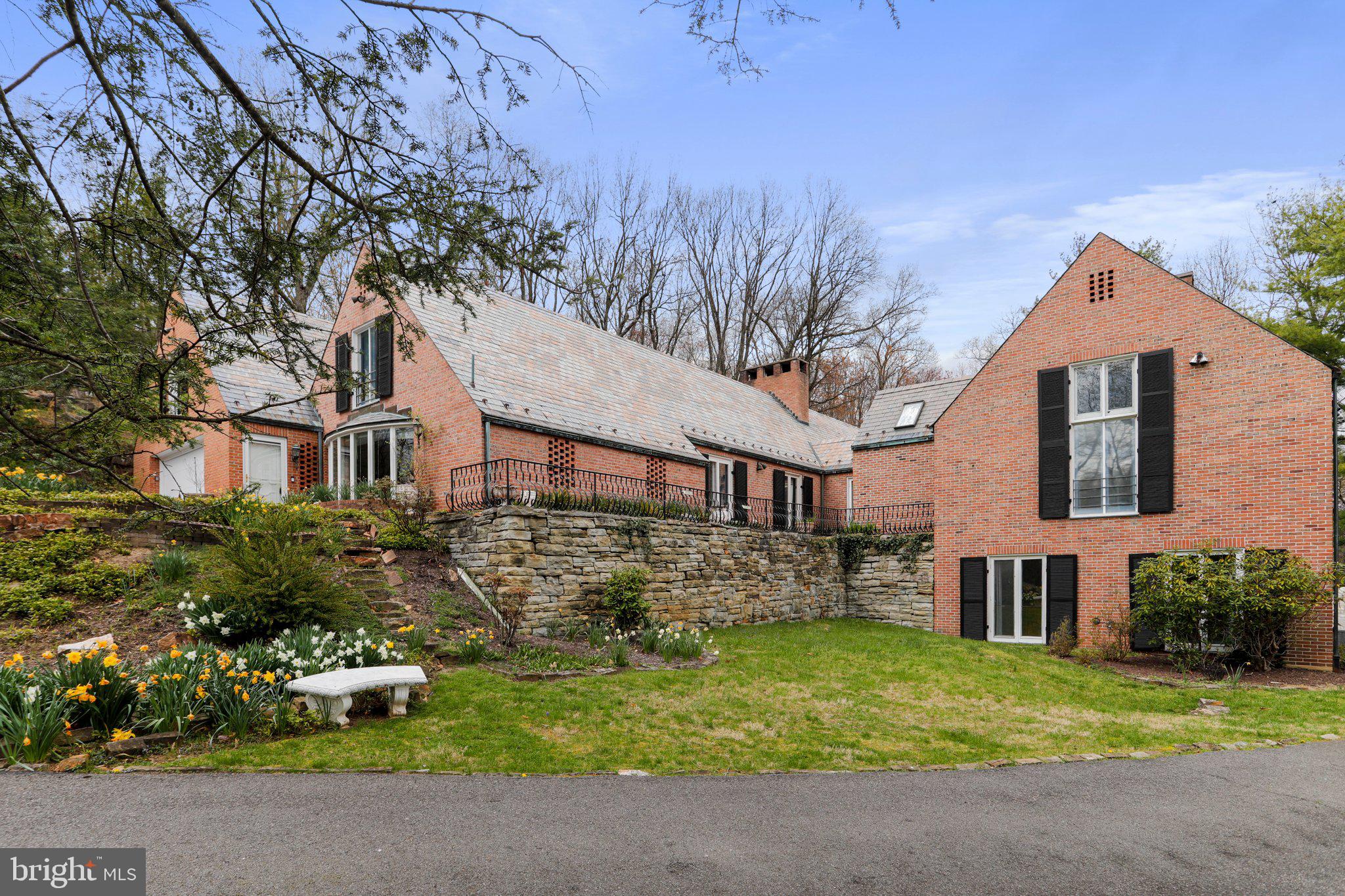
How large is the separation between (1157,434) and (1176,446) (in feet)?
1.35

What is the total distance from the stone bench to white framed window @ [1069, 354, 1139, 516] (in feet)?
45.3

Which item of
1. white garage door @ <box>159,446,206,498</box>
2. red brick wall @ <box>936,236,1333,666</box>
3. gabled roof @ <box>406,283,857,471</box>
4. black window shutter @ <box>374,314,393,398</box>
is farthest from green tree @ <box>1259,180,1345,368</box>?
white garage door @ <box>159,446,206,498</box>

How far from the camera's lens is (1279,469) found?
13.3m

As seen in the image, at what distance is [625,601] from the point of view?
1324cm

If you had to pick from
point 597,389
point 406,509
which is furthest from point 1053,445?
point 406,509

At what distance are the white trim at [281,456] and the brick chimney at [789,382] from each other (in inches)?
660

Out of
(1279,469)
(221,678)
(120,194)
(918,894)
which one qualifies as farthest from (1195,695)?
(120,194)

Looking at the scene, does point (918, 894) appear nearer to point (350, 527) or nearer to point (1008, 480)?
point (350, 527)

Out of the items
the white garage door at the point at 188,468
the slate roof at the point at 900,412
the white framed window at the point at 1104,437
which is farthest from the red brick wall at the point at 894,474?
the white garage door at the point at 188,468

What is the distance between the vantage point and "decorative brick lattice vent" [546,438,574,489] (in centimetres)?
1539

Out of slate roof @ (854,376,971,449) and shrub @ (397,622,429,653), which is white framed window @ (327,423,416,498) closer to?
shrub @ (397,622,429,653)

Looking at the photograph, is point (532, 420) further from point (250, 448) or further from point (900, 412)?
point (900, 412)

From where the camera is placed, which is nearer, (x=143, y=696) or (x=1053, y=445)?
(x=143, y=696)

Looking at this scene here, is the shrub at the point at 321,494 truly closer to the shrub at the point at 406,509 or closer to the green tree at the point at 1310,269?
the shrub at the point at 406,509
